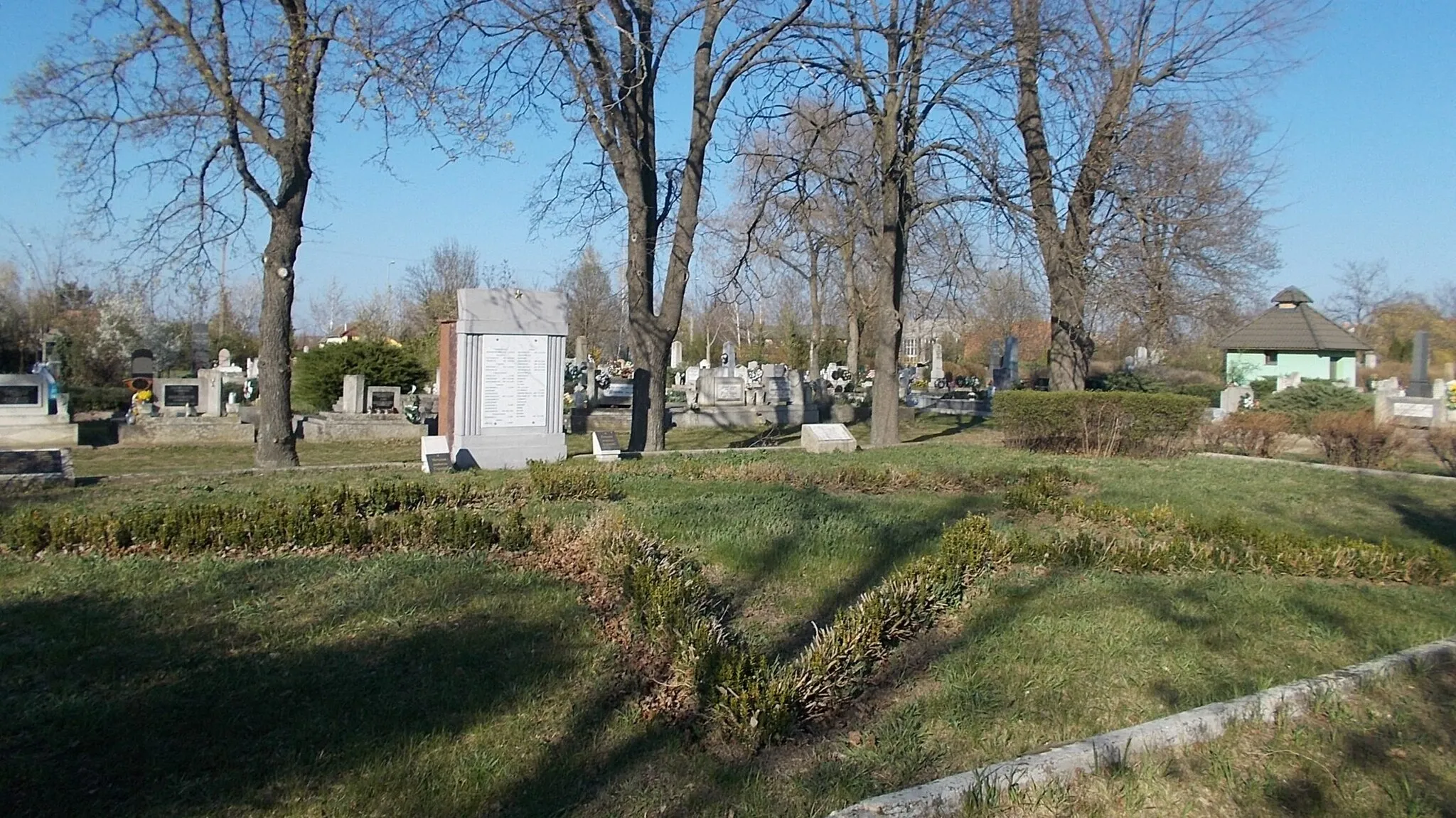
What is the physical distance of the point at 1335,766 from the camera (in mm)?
4141

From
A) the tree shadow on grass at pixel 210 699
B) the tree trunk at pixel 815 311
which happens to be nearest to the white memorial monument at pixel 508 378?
the tree shadow on grass at pixel 210 699

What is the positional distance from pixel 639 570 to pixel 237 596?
230 cm

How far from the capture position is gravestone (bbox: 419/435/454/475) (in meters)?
12.6

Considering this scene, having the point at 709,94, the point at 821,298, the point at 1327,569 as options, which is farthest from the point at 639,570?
the point at 821,298

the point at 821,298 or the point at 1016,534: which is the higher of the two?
the point at 821,298

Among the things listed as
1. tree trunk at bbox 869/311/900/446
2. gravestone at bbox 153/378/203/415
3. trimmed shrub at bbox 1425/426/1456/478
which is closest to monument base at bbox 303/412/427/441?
gravestone at bbox 153/378/203/415

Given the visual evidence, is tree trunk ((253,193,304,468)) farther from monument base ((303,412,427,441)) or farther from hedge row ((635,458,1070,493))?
monument base ((303,412,427,441))

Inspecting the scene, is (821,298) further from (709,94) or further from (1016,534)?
(1016,534)

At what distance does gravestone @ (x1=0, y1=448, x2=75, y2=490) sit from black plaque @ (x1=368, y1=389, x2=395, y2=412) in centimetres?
1300

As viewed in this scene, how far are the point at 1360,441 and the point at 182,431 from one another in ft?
68.1

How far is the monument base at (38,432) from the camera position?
1892 centimetres

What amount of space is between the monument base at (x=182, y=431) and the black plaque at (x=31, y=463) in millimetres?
8690

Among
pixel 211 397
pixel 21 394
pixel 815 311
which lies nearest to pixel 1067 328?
pixel 211 397

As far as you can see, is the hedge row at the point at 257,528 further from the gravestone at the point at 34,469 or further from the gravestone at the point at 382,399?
the gravestone at the point at 382,399
